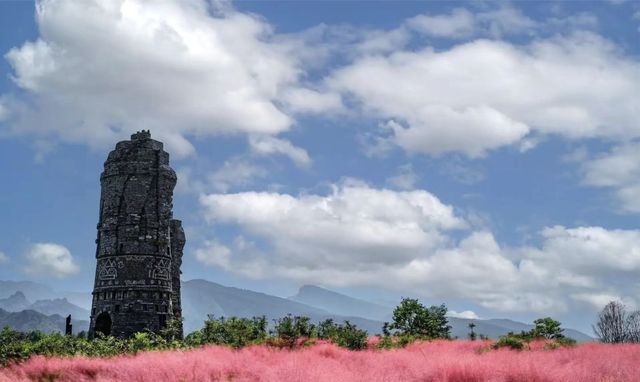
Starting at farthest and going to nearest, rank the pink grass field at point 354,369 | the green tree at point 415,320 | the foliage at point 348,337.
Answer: the green tree at point 415,320 < the foliage at point 348,337 < the pink grass field at point 354,369

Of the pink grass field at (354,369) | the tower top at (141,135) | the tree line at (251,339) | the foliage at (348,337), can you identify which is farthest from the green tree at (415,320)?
the tower top at (141,135)

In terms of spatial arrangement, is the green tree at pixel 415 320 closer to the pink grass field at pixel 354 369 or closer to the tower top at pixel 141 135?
the pink grass field at pixel 354 369

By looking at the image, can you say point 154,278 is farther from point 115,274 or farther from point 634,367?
point 634,367

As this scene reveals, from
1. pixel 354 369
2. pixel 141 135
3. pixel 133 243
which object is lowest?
pixel 354 369

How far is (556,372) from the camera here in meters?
9.95

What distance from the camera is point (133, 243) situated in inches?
1486

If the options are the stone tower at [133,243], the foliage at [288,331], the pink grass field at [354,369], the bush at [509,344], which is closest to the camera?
the pink grass field at [354,369]

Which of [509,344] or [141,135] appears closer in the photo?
[509,344]

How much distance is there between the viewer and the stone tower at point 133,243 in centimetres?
3738

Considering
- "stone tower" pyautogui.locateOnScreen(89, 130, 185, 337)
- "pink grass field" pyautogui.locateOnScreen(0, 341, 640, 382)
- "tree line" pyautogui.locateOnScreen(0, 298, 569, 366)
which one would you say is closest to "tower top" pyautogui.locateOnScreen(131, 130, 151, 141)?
"stone tower" pyautogui.locateOnScreen(89, 130, 185, 337)

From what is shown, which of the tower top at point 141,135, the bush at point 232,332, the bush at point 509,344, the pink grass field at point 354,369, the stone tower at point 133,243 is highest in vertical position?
the tower top at point 141,135

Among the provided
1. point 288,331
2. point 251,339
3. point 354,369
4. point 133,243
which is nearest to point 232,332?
point 251,339

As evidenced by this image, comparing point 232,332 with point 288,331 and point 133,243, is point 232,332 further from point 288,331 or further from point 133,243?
point 133,243

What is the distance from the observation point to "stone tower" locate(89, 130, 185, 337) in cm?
3738
